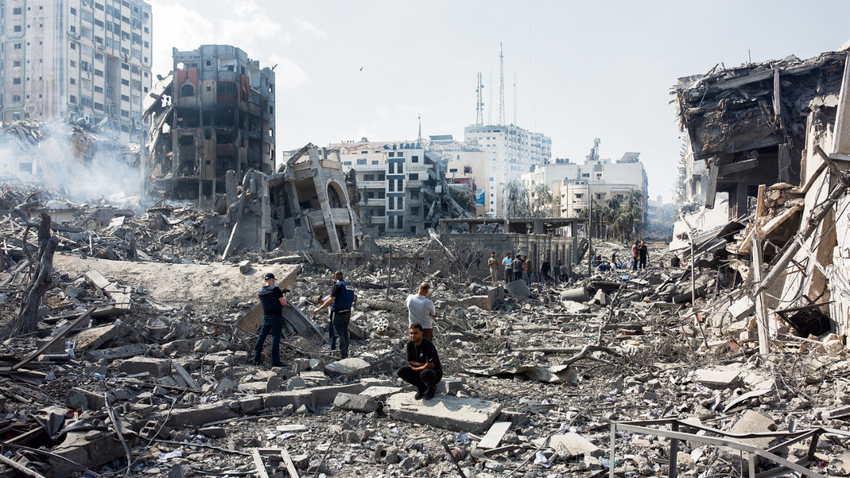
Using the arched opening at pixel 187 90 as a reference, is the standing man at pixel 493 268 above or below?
below

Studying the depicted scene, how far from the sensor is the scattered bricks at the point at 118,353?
6722 millimetres

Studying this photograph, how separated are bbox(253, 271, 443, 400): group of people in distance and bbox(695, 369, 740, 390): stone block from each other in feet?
10.1

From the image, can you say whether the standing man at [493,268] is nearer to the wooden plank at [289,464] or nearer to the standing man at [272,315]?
the standing man at [272,315]

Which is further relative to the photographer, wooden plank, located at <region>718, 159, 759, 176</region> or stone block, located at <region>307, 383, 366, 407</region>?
wooden plank, located at <region>718, 159, 759, 176</region>

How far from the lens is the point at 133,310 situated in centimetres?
856

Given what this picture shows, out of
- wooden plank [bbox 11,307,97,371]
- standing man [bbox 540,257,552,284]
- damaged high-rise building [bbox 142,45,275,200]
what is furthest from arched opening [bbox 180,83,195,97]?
wooden plank [bbox 11,307,97,371]

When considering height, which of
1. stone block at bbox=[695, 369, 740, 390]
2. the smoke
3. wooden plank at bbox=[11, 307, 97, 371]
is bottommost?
stone block at bbox=[695, 369, 740, 390]

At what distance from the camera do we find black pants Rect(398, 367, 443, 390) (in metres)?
5.75

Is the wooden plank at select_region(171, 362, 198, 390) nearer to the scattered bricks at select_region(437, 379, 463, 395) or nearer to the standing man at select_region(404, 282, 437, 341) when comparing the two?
the standing man at select_region(404, 282, 437, 341)

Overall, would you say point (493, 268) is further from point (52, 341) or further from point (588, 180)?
point (588, 180)

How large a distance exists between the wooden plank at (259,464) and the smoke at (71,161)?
51.1m

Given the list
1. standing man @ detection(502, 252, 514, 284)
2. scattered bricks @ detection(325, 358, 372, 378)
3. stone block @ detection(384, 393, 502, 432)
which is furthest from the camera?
standing man @ detection(502, 252, 514, 284)

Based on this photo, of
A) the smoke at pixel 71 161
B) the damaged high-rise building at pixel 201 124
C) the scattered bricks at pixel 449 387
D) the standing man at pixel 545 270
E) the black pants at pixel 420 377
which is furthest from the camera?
the damaged high-rise building at pixel 201 124

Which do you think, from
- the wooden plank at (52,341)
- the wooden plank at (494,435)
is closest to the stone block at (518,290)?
the wooden plank at (494,435)
